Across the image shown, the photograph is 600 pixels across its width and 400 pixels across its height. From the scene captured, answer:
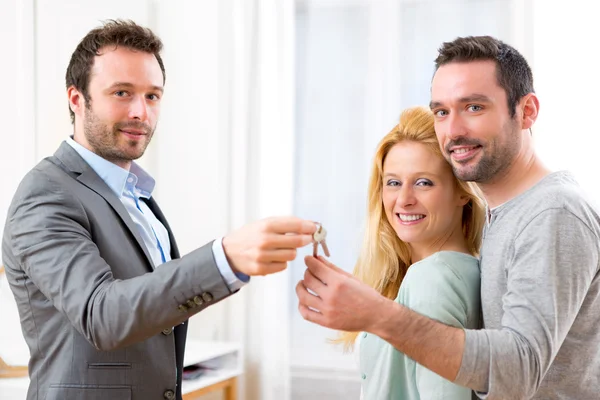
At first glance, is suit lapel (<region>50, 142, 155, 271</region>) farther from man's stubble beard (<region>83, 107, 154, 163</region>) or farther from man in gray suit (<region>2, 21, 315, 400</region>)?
man's stubble beard (<region>83, 107, 154, 163</region>)

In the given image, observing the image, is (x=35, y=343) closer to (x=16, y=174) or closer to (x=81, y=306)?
(x=81, y=306)

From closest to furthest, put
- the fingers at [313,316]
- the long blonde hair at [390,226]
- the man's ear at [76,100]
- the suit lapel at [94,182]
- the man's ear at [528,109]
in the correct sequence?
the fingers at [313,316]
the man's ear at [528,109]
the suit lapel at [94,182]
the long blonde hair at [390,226]
the man's ear at [76,100]

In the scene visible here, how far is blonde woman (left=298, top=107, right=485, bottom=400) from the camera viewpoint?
1.61 metres

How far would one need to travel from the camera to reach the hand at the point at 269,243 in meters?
1.33

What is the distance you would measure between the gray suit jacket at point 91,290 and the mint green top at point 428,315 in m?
0.50

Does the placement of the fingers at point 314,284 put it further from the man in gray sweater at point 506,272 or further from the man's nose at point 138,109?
the man's nose at point 138,109

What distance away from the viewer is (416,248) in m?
2.00

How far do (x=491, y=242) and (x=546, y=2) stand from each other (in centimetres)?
232

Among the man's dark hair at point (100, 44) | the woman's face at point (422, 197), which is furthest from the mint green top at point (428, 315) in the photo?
the man's dark hair at point (100, 44)

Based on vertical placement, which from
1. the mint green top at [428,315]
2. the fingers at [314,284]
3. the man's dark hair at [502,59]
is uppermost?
the man's dark hair at [502,59]

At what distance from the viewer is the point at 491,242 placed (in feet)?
5.31

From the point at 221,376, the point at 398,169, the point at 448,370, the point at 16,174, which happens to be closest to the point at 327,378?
the point at 221,376

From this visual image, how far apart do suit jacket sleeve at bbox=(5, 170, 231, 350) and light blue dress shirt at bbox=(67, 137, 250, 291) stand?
0.22m

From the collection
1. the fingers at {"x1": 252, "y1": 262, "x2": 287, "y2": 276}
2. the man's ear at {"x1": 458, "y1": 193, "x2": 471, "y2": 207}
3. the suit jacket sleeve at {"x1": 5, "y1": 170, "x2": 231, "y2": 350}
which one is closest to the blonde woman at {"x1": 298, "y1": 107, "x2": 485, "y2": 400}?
the man's ear at {"x1": 458, "y1": 193, "x2": 471, "y2": 207}
